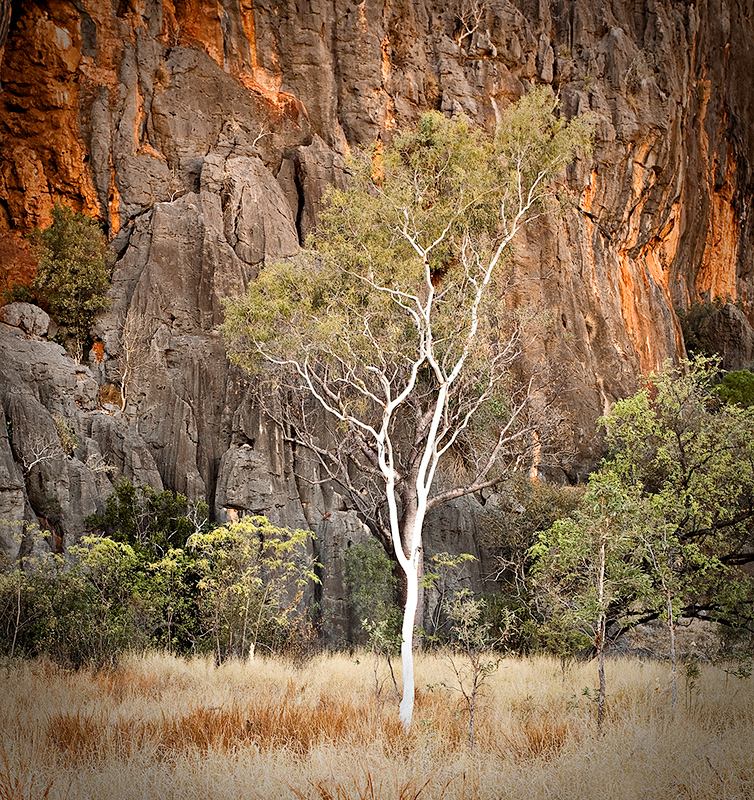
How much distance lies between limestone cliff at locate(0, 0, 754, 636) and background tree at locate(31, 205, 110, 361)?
29.8 inches

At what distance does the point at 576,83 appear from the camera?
3812cm

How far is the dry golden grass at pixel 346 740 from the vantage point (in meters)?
5.94

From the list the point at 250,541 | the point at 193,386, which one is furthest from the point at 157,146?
the point at 250,541

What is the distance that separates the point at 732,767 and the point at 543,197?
48.4ft

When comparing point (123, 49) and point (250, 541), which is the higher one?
point (123, 49)

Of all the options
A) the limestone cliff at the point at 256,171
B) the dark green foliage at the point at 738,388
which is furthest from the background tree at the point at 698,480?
the dark green foliage at the point at 738,388

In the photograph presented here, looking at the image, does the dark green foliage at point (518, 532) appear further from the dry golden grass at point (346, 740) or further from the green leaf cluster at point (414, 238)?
the dry golden grass at point (346, 740)

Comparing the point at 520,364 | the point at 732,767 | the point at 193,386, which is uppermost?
the point at 520,364

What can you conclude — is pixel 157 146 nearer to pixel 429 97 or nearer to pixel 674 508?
pixel 429 97

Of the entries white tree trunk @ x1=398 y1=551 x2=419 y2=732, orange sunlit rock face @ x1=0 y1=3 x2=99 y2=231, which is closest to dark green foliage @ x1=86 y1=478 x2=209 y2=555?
white tree trunk @ x1=398 y1=551 x2=419 y2=732

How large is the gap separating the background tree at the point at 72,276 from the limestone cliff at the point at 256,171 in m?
0.76

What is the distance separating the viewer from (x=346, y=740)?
762 cm

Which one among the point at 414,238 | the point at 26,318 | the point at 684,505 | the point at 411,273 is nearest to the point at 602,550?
the point at 684,505

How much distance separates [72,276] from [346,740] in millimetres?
22137
